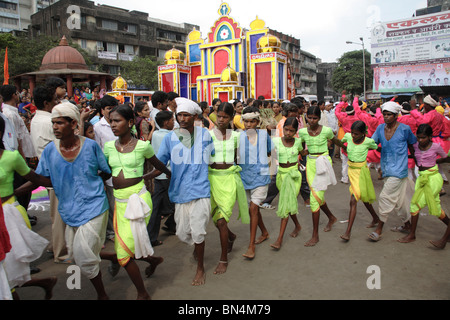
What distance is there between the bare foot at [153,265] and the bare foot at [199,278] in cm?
44

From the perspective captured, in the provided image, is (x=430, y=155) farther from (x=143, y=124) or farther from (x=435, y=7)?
(x=435, y=7)

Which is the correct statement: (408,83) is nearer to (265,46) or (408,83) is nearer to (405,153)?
(265,46)

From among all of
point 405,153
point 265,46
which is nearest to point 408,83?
point 265,46

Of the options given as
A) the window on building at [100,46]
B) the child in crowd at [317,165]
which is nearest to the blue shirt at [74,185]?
the child in crowd at [317,165]

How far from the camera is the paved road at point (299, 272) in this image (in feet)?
11.3

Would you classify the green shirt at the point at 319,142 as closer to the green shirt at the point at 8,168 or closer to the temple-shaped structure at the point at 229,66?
the green shirt at the point at 8,168

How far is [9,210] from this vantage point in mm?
2889

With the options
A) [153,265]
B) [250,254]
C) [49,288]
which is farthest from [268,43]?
[49,288]

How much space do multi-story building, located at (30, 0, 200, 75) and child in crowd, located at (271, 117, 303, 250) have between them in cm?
3404

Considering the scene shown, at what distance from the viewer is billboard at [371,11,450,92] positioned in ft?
101

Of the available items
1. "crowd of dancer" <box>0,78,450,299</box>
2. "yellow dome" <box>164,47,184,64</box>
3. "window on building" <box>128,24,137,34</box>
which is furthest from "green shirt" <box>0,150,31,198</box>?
"window on building" <box>128,24,137,34</box>

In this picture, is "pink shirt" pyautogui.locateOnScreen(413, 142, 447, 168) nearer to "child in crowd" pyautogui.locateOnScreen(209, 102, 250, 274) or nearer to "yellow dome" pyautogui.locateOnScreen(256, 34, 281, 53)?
"child in crowd" pyautogui.locateOnScreen(209, 102, 250, 274)

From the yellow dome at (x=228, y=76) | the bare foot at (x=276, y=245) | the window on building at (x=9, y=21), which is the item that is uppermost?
the window on building at (x=9, y=21)

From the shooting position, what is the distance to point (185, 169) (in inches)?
149
